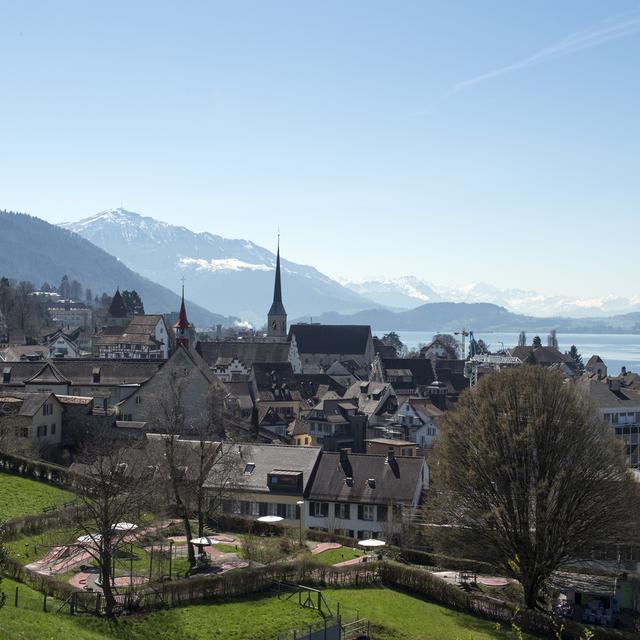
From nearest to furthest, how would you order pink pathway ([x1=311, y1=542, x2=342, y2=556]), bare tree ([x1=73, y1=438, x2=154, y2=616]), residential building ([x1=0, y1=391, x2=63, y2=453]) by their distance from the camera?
bare tree ([x1=73, y1=438, x2=154, y2=616])
pink pathway ([x1=311, y1=542, x2=342, y2=556])
residential building ([x1=0, y1=391, x2=63, y2=453])

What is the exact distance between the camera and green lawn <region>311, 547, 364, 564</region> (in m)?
41.7

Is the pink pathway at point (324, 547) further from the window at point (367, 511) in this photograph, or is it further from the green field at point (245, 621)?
the window at point (367, 511)

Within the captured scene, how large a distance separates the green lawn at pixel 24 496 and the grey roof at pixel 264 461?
893 centimetres

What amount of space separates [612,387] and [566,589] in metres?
54.9

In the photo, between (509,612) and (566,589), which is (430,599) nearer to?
(509,612)

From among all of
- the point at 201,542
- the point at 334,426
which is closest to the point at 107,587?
the point at 201,542

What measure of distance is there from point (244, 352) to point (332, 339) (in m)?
37.0

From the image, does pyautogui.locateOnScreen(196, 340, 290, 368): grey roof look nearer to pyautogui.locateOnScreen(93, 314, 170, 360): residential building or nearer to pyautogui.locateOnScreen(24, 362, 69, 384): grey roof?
pyautogui.locateOnScreen(93, 314, 170, 360): residential building

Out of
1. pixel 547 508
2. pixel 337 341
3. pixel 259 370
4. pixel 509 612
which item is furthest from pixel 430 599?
pixel 337 341

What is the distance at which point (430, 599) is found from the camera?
3872 centimetres

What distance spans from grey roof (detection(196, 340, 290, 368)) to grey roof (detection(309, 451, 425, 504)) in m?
69.9

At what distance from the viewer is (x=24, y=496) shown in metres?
45.6

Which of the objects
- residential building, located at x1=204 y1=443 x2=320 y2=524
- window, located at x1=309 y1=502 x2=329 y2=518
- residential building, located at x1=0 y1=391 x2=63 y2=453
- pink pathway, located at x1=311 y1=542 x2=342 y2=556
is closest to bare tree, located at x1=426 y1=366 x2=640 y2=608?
pink pathway, located at x1=311 y1=542 x2=342 y2=556

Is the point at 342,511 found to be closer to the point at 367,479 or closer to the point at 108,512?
the point at 367,479
